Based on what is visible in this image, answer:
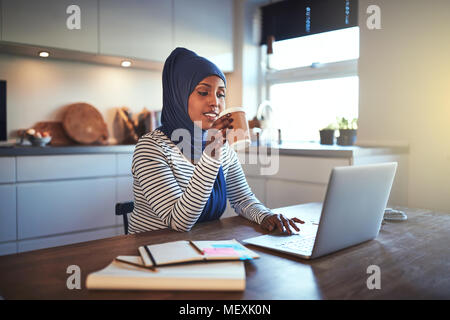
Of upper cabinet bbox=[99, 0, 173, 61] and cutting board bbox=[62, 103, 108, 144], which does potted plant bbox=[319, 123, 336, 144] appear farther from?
cutting board bbox=[62, 103, 108, 144]

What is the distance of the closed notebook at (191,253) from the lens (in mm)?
755

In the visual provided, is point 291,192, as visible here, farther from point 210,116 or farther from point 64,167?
point 64,167

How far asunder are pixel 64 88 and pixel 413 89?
8.90 feet

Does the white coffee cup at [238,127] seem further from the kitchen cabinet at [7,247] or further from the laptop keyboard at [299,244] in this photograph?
the kitchen cabinet at [7,247]

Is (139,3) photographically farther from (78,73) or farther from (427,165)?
(427,165)

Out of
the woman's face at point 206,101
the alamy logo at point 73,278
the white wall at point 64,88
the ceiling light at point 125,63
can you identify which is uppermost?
the ceiling light at point 125,63

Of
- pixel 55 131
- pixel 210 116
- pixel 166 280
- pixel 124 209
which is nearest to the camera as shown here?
pixel 166 280

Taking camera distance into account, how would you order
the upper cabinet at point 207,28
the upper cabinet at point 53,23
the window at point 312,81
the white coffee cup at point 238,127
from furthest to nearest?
1. the upper cabinet at point 207,28
2. the window at point 312,81
3. the upper cabinet at point 53,23
4. the white coffee cup at point 238,127

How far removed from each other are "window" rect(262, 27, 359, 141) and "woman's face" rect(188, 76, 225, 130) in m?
2.10

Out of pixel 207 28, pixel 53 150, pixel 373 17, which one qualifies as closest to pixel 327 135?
pixel 373 17

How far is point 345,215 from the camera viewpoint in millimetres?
889

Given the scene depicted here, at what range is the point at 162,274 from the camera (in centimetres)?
70

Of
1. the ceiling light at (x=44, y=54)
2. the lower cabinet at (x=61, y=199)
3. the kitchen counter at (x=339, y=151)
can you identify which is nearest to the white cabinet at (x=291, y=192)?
the kitchen counter at (x=339, y=151)

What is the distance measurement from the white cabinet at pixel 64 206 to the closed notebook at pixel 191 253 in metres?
2.10
